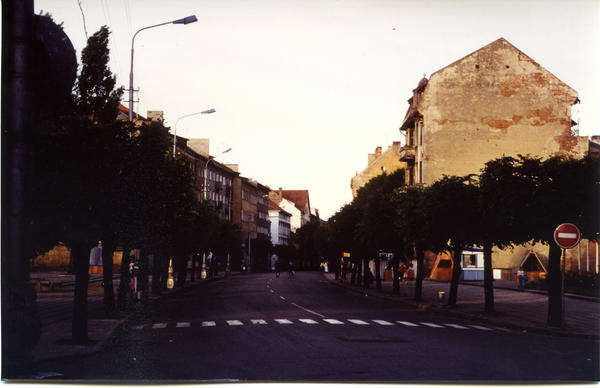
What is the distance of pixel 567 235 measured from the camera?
57.1ft

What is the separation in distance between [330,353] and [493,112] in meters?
42.0

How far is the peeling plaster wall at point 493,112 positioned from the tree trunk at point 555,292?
30.1 metres

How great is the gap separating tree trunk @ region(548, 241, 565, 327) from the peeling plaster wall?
30.1 m

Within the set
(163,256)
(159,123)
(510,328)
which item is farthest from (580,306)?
(163,256)

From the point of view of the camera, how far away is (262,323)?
19.1 metres

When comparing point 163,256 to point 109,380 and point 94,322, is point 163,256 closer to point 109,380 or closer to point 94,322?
point 94,322

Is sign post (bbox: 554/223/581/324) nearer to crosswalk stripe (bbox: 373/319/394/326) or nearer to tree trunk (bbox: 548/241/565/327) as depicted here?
tree trunk (bbox: 548/241/565/327)

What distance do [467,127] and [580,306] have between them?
82.8 feet

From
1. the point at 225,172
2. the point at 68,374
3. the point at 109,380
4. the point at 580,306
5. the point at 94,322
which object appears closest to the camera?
the point at 109,380

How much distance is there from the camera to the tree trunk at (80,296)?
13.6 meters

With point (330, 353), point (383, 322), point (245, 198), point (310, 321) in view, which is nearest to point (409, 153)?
point (383, 322)

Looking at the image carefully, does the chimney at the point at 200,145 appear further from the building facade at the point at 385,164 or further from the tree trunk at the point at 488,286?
the tree trunk at the point at 488,286

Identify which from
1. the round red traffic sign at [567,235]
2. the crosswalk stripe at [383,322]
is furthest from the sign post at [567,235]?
the crosswalk stripe at [383,322]

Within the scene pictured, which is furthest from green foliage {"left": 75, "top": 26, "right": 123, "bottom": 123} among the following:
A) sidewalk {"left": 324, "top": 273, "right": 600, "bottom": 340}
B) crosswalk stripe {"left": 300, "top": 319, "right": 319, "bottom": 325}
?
sidewalk {"left": 324, "top": 273, "right": 600, "bottom": 340}
